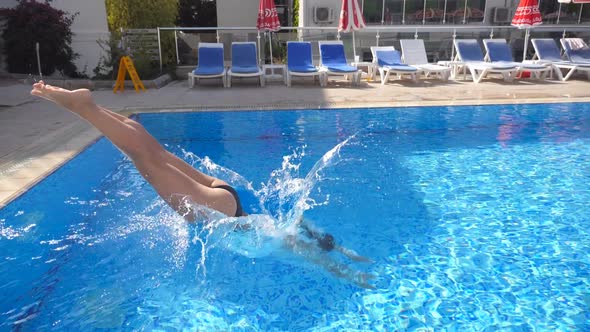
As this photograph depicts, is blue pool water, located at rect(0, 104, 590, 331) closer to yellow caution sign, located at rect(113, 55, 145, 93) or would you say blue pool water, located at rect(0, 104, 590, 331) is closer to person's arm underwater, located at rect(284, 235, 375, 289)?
person's arm underwater, located at rect(284, 235, 375, 289)

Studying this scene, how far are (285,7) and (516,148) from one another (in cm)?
1333

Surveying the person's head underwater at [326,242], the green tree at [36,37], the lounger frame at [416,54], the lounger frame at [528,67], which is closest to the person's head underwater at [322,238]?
the person's head underwater at [326,242]

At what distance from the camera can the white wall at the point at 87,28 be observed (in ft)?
39.7

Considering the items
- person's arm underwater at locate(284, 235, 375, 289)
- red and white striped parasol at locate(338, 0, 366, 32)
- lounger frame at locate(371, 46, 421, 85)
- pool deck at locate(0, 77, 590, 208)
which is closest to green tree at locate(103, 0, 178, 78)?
pool deck at locate(0, 77, 590, 208)

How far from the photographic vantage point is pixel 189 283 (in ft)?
10.8

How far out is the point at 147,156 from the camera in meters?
3.06

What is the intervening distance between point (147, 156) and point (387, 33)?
10.2 meters

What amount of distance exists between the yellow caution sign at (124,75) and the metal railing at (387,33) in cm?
192

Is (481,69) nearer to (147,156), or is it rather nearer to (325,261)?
(325,261)

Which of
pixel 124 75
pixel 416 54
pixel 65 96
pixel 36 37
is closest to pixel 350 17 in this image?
pixel 416 54

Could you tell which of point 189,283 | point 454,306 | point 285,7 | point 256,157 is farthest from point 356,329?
point 285,7

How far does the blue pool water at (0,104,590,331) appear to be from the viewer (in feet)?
9.66

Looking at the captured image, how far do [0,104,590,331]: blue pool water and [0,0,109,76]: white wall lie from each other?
743 centimetres

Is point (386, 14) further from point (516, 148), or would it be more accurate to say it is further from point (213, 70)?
point (516, 148)
